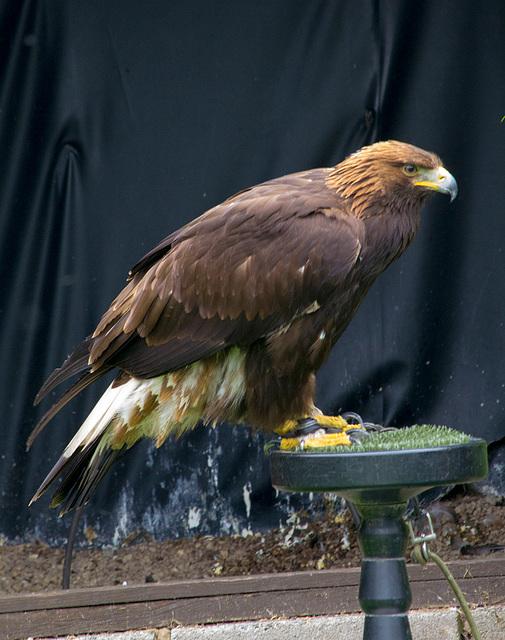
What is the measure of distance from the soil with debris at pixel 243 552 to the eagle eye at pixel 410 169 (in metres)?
1.67

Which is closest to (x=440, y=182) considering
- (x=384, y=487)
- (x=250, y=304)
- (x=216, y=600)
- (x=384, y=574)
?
(x=250, y=304)

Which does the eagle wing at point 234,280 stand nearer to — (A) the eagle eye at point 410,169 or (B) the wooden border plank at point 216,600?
(A) the eagle eye at point 410,169

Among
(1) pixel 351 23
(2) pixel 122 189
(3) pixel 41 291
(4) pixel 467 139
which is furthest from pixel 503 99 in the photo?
(3) pixel 41 291

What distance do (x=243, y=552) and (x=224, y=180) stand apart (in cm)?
170

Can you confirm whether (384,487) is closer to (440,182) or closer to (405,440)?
(405,440)

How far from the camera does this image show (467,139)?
11.0 feet

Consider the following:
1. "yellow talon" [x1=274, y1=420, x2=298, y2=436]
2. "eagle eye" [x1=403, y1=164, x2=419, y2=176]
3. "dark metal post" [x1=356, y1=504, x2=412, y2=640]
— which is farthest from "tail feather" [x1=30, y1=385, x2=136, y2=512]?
"eagle eye" [x1=403, y1=164, x2=419, y2=176]

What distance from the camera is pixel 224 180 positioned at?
3.42 metres

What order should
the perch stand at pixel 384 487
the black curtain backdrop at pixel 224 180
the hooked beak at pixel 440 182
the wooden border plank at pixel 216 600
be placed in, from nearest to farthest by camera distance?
1. the perch stand at pixel 384 487
2. the hooked beak at pixel 440 182
3. the wooden border plank at pixel 216 600
4. the black curtain backdrop at pixel 224 180

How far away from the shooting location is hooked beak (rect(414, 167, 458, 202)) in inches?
98.0

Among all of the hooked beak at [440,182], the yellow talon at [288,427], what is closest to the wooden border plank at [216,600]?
the yellow talon at [288,427]

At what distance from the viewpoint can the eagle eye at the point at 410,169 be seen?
8.24ft

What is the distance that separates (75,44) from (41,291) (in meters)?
1.10

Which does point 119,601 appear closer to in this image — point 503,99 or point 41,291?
point 41,291
